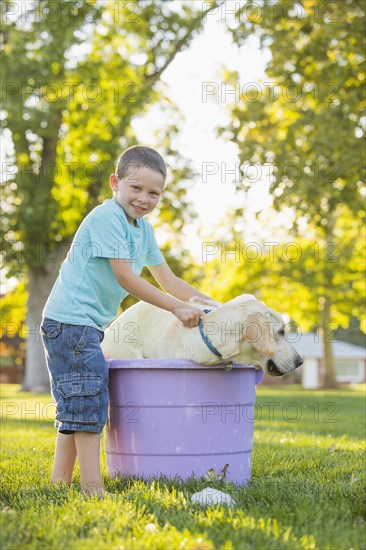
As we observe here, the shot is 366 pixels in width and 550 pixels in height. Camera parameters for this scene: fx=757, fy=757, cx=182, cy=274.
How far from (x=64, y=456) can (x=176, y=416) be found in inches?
23.2

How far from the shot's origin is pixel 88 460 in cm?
342

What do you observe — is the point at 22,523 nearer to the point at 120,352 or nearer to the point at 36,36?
the point at 120,352

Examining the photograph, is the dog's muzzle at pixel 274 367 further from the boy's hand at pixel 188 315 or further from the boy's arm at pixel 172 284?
the boy's arm at pixel 172 284

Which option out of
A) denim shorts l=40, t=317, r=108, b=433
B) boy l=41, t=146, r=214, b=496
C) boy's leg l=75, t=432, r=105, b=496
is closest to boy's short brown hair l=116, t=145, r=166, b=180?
boy l=41, t=146, r=214, b=496

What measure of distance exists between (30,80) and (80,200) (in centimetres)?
357

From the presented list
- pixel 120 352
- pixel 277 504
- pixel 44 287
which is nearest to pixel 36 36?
pixel 44 287

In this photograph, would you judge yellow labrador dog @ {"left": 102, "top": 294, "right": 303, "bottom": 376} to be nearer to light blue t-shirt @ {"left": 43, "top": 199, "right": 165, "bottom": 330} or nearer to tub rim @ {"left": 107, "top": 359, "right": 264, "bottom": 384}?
tub rim @ {"left": 107, "top": 359, "right": 264, "bottom": 384}

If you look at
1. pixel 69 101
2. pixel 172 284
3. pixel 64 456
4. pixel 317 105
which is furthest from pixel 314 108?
pixel 64 456

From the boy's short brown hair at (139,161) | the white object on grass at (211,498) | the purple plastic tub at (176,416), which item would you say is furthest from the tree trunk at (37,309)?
the white object on grass at (211,498)

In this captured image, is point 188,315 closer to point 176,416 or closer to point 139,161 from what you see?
point 176,416

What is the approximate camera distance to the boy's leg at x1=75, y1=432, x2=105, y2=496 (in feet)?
11.1

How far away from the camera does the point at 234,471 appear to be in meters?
3.66

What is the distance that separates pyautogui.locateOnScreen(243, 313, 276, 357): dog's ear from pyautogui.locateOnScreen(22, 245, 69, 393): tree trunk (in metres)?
15.1

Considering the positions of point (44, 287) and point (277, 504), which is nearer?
point (277, 504)
